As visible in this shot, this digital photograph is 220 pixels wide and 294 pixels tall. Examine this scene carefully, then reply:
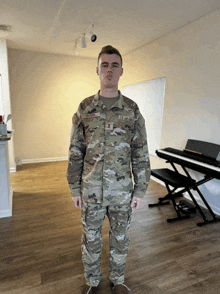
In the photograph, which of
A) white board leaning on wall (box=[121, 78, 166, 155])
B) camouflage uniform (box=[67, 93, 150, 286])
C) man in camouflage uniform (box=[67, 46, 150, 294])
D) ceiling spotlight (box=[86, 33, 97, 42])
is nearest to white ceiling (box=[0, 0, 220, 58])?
ceiling spotlight (box=[86, 33, 97, 42])

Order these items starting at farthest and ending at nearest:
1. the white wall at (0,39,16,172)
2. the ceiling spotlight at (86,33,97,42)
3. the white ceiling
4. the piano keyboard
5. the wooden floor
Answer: the white wall at (0,39,16,172) → the ceiling spotlight at (86,33,97,42) → the white ceiling → the piano keyboard → the wooden floor

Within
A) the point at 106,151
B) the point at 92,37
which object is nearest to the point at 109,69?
the point at 106,151

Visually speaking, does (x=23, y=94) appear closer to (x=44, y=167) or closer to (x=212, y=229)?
(x=44, y=167)

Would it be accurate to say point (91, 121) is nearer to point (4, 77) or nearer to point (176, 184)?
point (176, 184)

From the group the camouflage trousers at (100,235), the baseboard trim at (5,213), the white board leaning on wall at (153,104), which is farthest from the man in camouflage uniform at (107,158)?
the white board leaning on wall at (153,104)

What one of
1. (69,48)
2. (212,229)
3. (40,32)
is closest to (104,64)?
(212,229)

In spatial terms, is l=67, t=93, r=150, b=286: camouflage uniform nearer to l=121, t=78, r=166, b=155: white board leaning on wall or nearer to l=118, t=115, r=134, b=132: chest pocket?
l=118, t=115, r=134, b=132: chest pocket

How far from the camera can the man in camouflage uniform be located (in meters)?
1.24

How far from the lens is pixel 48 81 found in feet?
16.6

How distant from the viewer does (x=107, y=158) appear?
1.24m

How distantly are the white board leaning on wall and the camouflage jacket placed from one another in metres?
2.76

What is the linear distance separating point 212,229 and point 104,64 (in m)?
2.26

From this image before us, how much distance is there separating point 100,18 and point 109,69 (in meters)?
2.21

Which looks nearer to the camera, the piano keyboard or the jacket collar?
the jacket collar
